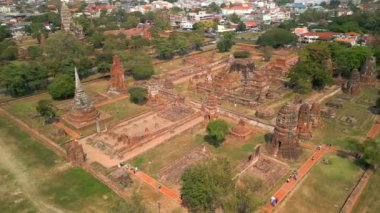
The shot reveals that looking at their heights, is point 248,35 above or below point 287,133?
above

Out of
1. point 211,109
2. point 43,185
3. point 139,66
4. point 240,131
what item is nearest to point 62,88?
point 139,66

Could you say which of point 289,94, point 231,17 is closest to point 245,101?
point 289,94

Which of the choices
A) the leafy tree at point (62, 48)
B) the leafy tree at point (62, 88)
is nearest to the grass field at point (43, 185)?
the leafy tree at point (62, 88)

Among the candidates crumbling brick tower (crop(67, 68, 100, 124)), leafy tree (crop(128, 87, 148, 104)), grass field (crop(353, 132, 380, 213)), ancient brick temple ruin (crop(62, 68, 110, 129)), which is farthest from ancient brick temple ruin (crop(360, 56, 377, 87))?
crumbling brick tower (crop(67, 68, 100, 124))

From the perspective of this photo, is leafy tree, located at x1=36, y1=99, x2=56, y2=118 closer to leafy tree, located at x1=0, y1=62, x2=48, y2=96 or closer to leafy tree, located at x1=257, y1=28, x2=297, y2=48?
leafy tree, located at x1=0, y1=62, x2=48, y2=96

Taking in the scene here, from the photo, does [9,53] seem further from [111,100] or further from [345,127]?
[345,127]

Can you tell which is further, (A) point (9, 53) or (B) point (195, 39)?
(B) point (195, 39)

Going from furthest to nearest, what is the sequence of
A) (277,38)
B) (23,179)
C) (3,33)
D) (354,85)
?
(3,33) → (277,38) → (354,85) → (23,179)
